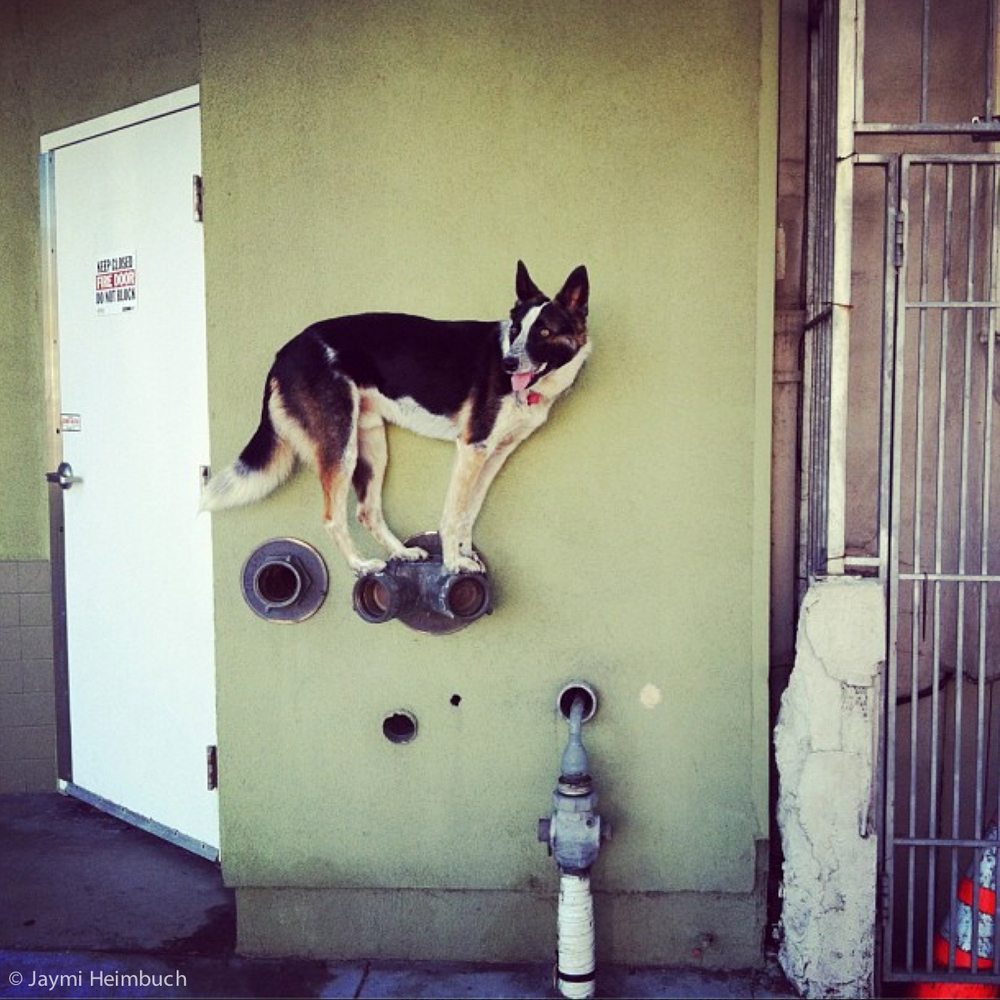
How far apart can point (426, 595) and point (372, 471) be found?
1.51 ft

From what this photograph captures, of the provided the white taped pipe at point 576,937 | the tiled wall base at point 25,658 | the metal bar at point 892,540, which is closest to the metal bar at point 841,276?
the metal bar at point 892,540

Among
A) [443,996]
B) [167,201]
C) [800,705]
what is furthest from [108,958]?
[167,201]

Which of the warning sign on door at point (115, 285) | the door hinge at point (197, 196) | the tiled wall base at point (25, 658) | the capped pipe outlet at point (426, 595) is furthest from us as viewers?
the tiled wall base at point (25, 658)

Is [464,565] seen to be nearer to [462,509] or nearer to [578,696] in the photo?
[462,509]

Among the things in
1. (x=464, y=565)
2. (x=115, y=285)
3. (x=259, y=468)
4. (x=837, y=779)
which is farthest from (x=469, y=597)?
(x=115, y=285)

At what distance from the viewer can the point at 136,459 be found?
4.40 meters

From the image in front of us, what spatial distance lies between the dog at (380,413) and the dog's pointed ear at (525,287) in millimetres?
68

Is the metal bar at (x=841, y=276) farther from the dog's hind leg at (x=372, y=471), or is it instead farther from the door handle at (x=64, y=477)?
the door handle at (x=64, y=477)

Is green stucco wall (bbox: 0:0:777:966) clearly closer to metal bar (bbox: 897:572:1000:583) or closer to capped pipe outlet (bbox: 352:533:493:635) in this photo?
capped pipe outlet (bbox: 352:533:493:635)

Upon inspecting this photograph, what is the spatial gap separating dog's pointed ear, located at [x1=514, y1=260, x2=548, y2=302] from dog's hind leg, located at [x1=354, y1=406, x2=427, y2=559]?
25.2 inches

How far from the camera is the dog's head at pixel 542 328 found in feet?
10.7

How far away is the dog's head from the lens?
128 inches

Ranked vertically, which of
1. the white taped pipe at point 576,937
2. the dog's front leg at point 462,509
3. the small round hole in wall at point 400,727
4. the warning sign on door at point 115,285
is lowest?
the white taped pipe at point 576,937

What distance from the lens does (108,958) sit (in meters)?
3.65
